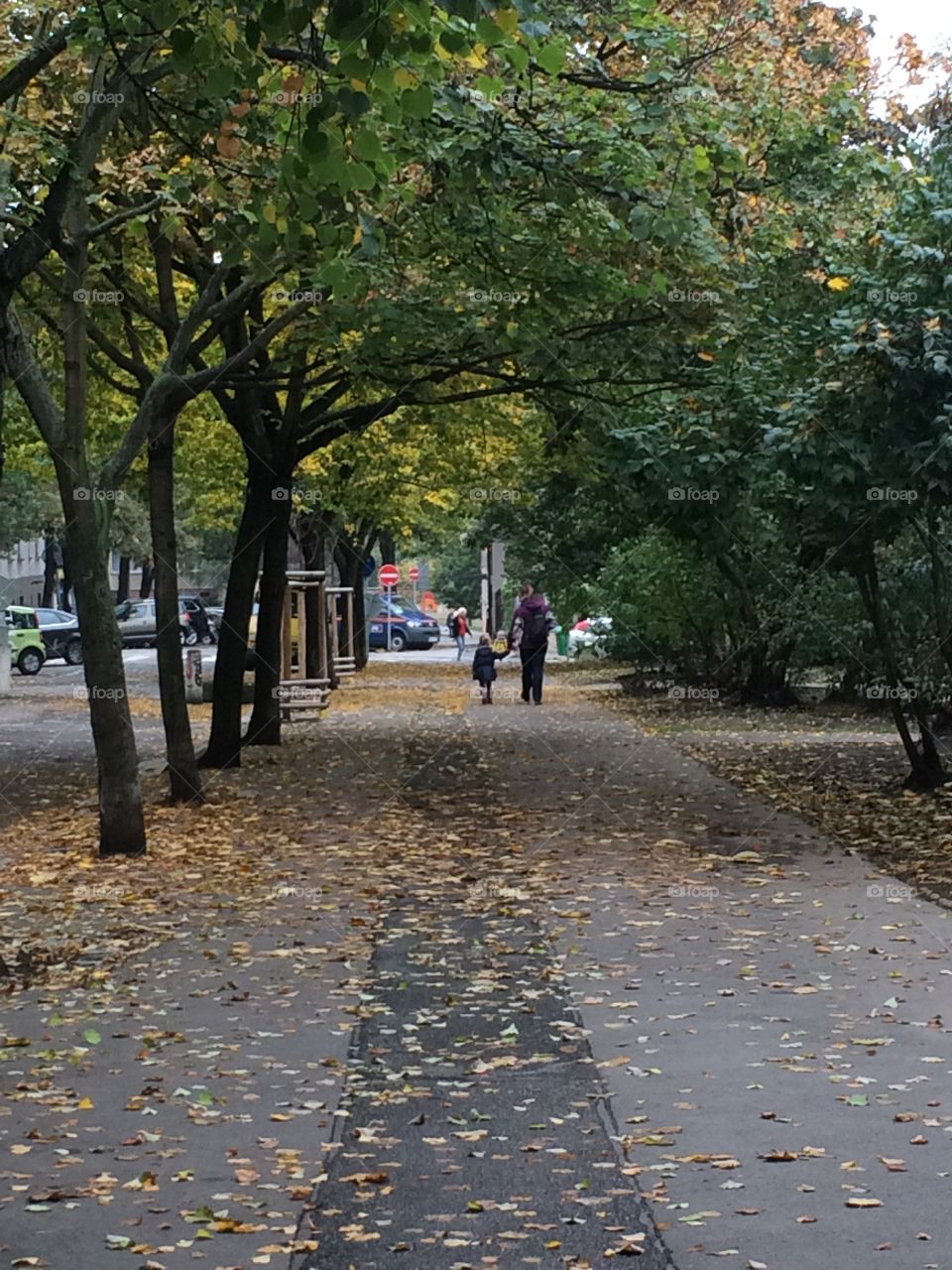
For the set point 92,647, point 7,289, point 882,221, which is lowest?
point 92,647

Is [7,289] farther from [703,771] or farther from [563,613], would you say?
Result: [563,613]

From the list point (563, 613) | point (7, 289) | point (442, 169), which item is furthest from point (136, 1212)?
point (563, 613)

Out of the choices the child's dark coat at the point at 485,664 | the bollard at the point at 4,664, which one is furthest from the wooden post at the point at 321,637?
the bollard at the point at 4,664

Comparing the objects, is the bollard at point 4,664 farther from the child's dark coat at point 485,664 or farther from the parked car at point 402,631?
the parked car at point 402,631

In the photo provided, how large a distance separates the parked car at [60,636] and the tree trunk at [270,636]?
3539 centimetres

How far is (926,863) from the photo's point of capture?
13.5 metres

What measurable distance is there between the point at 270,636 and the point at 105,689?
1035 cm

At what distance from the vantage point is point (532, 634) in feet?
108

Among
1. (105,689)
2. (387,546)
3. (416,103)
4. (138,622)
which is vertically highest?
(416,103)

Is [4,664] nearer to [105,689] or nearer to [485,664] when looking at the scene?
[485,664]

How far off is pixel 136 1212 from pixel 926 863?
8.81 meters

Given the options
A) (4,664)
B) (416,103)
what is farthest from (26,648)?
(416,103)

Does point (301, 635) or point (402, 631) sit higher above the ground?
point (301, 635)

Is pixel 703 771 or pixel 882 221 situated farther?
pixel 703 771
